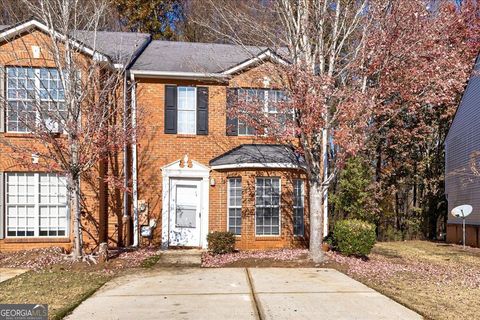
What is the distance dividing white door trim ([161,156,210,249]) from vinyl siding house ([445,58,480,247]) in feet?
33.2

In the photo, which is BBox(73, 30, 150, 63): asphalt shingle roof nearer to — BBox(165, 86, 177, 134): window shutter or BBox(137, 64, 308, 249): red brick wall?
BBox(137, 64, 308, 249): red brick wall

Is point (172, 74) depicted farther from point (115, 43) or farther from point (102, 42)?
point (102, 42)

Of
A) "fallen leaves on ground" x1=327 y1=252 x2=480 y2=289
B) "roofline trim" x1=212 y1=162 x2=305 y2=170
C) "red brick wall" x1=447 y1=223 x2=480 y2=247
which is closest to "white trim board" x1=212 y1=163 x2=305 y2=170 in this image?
"roofline trim" x1=212 y1=162 x2=305 y2=170

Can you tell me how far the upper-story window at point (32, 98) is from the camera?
10992mm

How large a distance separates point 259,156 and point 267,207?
1.57 meters

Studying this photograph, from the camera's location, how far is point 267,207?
13.9 m

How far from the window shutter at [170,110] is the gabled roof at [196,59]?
1.91 ft

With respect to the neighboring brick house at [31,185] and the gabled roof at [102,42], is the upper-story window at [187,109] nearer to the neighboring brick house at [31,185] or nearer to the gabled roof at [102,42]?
the gabled roof at [102,42]

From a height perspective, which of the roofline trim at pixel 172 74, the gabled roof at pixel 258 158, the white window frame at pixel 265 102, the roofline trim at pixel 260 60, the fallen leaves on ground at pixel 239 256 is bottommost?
the fallen leaves on ground at pixel 239 256

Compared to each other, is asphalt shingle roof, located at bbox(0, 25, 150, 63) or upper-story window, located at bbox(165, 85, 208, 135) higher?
asphalt shingle roof, located at bbox(0, 25, 150, 63)

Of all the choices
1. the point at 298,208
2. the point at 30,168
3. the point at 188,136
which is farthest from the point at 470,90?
the point at 30,168

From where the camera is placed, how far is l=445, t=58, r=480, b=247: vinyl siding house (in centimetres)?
1808

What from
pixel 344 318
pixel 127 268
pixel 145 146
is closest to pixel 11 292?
pixel 127 268

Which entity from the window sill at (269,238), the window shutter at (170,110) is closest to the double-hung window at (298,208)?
the window sill at (269,238)
